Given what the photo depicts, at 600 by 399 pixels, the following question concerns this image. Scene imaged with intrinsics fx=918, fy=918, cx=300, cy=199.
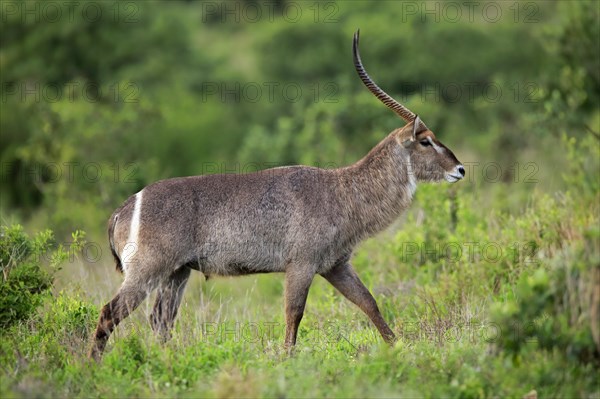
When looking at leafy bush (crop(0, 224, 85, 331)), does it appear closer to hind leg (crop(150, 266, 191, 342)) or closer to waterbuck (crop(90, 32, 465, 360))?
waterbuck (crop(90, 32, 465, 360))

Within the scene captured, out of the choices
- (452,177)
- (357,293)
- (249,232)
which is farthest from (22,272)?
(452,177)

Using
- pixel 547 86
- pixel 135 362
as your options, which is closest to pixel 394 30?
pixel 547 86

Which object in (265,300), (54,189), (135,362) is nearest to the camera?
(135,362)

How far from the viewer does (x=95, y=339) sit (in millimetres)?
6875

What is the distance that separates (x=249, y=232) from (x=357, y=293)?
Answer: 40.6 inches

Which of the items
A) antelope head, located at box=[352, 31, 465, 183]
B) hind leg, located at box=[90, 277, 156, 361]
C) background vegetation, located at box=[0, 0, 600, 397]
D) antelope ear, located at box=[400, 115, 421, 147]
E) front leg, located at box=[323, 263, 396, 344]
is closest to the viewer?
background vegetation, located at box=[0, 0, 600, 397]

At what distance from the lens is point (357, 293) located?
24.9 feet

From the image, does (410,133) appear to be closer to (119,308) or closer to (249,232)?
(249,232)

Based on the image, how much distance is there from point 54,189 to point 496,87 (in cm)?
1047

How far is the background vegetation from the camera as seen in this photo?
19.6 feet

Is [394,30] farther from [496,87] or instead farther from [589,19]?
[589,19]

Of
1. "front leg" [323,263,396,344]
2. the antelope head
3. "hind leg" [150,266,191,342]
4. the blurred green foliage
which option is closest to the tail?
"hind leg" [150,266,191,342]

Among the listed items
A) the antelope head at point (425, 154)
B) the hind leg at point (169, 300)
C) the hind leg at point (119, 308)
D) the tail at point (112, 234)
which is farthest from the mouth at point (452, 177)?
the tail at point (112, 234)

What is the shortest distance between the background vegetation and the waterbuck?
0.28 meters
